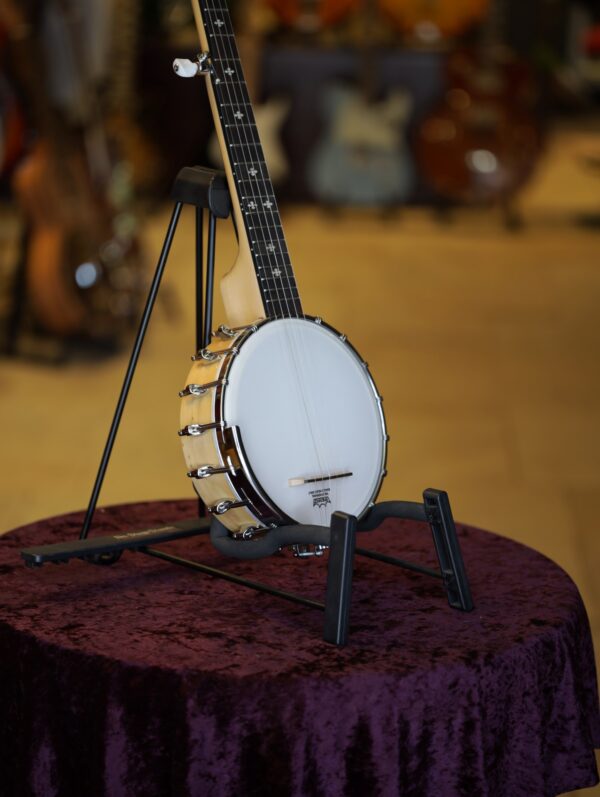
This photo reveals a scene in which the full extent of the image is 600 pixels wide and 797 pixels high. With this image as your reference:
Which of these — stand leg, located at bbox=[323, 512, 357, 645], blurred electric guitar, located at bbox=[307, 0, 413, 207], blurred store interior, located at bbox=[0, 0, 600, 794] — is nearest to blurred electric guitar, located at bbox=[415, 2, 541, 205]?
blurred store interior, located at bbox=[0, 0, 600, 794]

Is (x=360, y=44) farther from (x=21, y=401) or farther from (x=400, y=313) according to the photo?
(x=21, y=401)

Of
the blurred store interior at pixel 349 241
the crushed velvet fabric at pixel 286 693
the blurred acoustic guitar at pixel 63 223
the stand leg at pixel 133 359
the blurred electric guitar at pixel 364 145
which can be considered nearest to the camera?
the crushed velvet fabric at pixel 286 693

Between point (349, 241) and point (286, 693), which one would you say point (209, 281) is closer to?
point (286, 693)

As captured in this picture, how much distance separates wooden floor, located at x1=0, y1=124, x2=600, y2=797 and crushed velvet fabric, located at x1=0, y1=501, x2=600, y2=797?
123cm

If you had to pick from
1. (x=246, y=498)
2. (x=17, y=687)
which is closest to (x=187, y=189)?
(x=246, y=498)

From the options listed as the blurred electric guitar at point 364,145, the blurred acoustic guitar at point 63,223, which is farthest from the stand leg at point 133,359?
the blurred electric guitar at point 364,145

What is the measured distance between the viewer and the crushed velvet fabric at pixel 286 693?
1470 millimetres

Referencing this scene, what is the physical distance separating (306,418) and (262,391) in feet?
0.23

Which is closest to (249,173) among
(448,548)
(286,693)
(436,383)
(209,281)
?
(209,281)

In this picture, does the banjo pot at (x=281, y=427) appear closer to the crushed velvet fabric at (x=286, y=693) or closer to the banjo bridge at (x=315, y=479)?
the banjo bridge at (x=315, y=479)

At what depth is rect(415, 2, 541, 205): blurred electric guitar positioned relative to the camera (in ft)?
23.1

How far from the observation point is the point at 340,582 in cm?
157

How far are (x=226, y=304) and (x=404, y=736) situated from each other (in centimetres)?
60

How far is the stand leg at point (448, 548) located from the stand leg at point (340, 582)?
14cm
